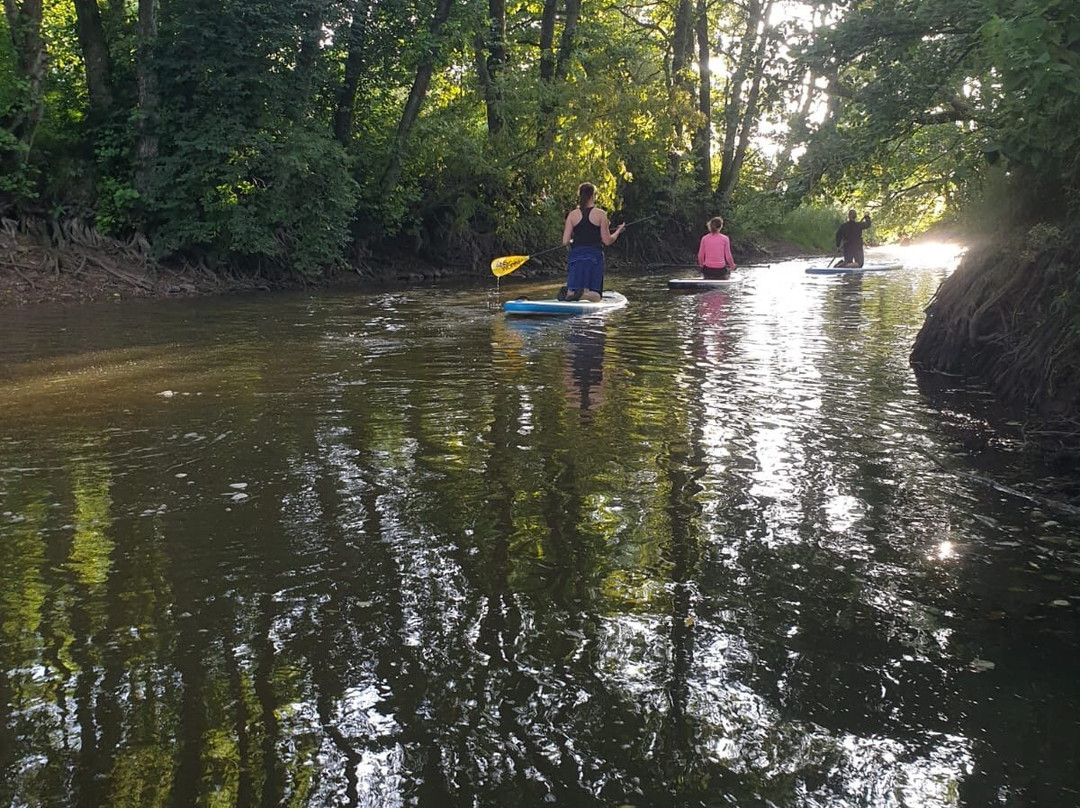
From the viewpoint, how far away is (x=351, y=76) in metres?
23.6

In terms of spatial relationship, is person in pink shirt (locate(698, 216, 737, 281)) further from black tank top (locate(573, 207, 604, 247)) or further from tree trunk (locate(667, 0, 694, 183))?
tree trunk (locate(667, 0, 694, 183))

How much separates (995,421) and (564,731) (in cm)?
629

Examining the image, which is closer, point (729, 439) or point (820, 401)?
point (729, 439)

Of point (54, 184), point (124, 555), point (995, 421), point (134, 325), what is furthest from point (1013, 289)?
point (54, 184)

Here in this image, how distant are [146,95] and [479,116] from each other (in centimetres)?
1110

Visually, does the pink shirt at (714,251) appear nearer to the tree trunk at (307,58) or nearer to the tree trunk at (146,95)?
the tree trunk at (307,58)

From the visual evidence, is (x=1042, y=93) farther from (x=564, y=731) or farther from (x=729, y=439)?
(x=564, y=731)

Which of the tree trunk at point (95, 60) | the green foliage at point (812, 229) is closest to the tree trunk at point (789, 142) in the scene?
the tree trunk at point (95, 60)

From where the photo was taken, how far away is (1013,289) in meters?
9.63

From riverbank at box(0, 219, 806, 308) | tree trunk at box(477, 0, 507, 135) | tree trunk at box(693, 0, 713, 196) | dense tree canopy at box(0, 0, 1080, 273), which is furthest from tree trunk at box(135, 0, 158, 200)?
tree trunk at box(693, 0, 713, 196)

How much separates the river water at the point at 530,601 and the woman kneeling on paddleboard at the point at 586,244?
6401 mm

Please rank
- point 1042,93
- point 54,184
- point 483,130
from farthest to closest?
point 483,130 < point 54,184 < point 1042,93

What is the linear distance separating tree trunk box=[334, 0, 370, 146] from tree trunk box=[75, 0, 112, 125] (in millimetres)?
4953

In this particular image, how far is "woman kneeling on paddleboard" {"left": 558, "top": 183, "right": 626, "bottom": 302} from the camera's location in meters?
15.4
